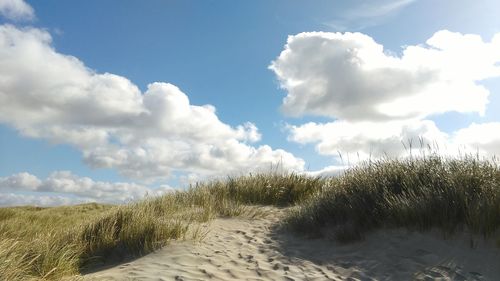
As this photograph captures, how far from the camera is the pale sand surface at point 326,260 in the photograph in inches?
297

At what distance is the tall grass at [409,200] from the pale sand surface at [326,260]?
1.06 ft

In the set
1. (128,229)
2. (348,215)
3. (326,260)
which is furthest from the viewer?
(348,215)

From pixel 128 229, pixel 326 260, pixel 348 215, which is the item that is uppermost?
pixel 348 215

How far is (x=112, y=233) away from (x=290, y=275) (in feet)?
12.7

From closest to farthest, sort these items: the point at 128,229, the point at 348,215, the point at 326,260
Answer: the point at 326,260 < the point at 128,229 < the point at 348,215

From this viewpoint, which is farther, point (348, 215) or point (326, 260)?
point (348, 215)

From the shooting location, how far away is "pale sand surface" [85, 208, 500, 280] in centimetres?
753

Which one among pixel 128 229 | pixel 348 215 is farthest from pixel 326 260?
pixel 128 229

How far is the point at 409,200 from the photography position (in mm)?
9031

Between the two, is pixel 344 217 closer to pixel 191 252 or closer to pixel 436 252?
pixel 436 252

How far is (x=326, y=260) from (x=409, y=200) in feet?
6.69

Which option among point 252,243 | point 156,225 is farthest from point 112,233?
point 252,243

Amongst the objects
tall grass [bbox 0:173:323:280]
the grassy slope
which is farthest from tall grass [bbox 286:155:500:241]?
tall grass [bbox 0:173:323:280]

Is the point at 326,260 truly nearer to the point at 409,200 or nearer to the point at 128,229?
the point at 409,200
